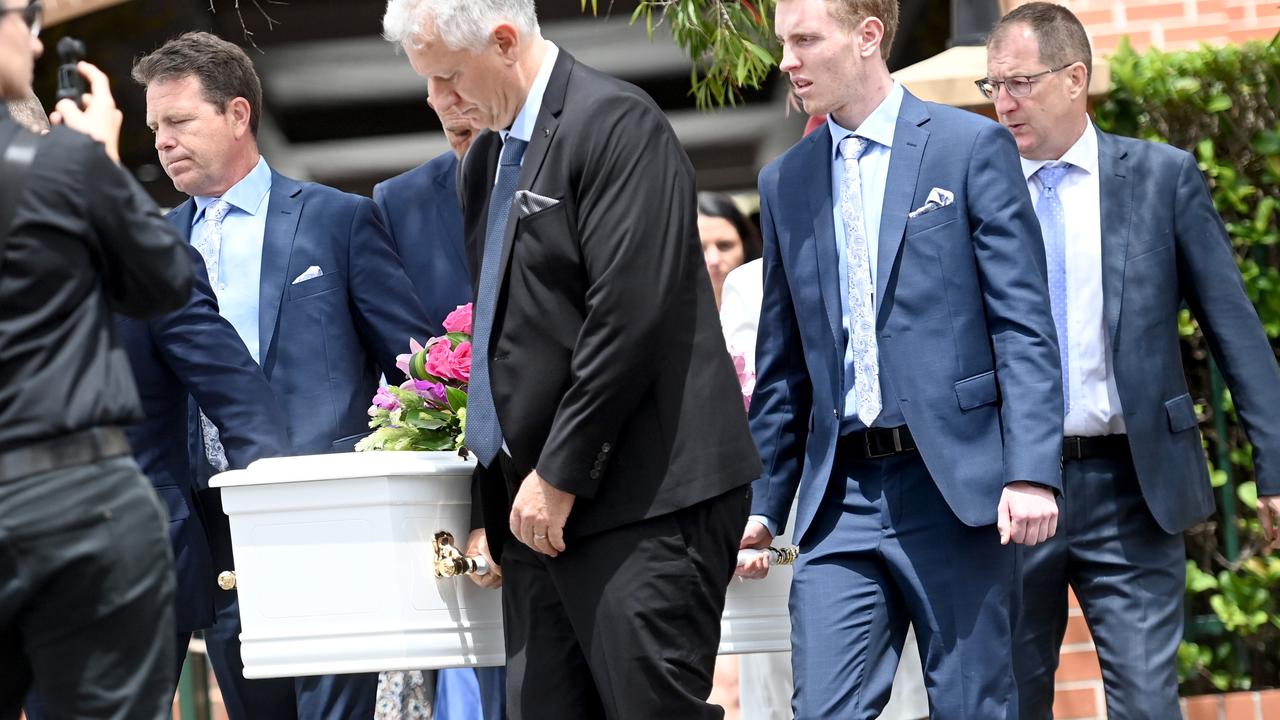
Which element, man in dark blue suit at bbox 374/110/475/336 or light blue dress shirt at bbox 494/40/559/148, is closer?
light blue dress shirt at bbox 494/40/559/148

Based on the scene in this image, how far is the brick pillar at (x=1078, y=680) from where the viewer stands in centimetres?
588

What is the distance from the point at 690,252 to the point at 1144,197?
1689 mm

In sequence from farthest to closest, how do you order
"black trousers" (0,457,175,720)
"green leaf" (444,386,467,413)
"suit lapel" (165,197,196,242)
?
"suit lapel" (165,197,196,242)
"green leaf" (444,386,467,413)
"black trousers" (0,457,175,720)

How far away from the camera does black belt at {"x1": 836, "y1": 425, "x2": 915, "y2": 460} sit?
407 cm

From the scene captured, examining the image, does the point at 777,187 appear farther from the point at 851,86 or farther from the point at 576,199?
the point at 576,199

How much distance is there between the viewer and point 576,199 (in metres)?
3.68

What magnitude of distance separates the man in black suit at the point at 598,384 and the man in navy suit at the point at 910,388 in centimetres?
44

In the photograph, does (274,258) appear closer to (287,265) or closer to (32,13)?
(287,265)

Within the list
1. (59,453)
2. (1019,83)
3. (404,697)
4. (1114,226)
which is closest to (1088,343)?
(1114,226)

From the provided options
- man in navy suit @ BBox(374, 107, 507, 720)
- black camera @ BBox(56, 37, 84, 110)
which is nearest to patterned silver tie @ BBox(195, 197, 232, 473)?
man in navy suit @ BBox(374, 107, 507, 720)

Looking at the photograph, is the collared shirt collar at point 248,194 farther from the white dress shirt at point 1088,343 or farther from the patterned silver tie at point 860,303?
the white dress shirt at point 1088,343

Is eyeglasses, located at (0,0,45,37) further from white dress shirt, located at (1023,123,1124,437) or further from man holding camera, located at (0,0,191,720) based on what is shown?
white dress shirt, located at (1023,123,1124,437)

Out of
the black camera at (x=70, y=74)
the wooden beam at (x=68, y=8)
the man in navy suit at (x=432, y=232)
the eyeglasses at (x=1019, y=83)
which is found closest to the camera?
the black camera at (x=70, y=74)

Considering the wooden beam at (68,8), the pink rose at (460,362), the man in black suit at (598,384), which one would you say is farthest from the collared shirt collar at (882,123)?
the wooden beam at (68,8)
